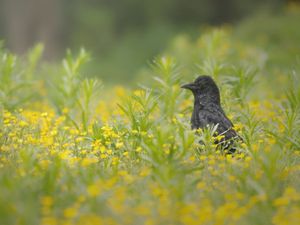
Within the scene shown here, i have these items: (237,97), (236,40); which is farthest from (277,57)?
(237,97)

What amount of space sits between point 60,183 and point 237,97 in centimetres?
403

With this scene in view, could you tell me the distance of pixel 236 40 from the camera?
17469mm

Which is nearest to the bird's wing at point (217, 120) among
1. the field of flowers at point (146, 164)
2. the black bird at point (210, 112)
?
the black bird at point (210, 112)

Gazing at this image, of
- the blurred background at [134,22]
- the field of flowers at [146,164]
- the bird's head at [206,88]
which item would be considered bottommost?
the field of flowers at [146,164]

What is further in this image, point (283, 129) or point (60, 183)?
point (283, 129)

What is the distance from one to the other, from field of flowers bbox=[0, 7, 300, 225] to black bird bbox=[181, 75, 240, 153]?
155 mm

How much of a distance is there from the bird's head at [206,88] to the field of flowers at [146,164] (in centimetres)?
47

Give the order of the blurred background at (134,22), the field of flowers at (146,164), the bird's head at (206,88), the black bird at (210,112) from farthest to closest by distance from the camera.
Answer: the blurred background at (134,22) < the bird's head at (206,88) < the black bird at (210,112) < the field of flowers at (146,164)

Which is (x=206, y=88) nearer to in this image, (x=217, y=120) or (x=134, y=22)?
(x=217, y=120)

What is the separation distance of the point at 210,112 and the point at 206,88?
366 millimetres

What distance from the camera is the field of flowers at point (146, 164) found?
199 inches

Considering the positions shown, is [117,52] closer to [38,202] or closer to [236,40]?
[236,40]

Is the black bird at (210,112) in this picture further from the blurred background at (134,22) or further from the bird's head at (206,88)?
the blurred background at (134,22)

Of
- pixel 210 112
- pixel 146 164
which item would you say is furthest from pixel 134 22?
pixel 146 164
